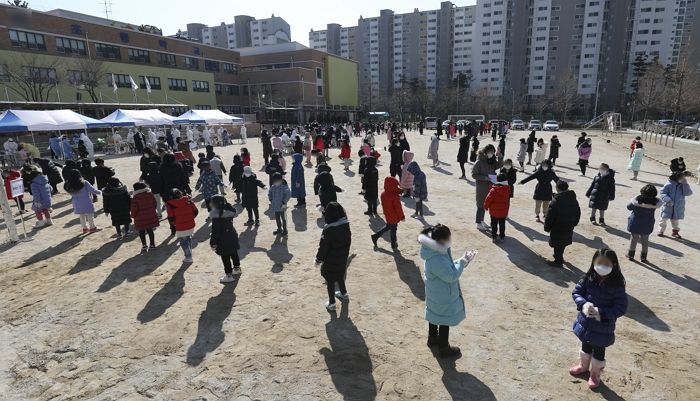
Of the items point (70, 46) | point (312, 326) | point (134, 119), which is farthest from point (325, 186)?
point (70, 46)

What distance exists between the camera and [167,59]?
5156 cm

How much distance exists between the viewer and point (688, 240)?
800cm

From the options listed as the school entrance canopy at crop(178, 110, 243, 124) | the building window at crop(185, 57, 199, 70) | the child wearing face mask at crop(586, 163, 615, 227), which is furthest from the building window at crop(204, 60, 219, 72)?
the child wearing face mask at crop(586, 163, 615, 227)

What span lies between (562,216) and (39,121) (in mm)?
23028

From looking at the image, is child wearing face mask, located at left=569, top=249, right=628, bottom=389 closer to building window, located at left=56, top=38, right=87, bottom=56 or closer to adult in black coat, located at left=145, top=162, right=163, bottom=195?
adult in black coat, located at left=145, top=162, right=163, bottom=195

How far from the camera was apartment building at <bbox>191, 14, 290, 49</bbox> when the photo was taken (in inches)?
4521

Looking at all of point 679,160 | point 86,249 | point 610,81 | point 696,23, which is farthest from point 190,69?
point 696,23

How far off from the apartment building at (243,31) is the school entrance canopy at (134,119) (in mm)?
94210

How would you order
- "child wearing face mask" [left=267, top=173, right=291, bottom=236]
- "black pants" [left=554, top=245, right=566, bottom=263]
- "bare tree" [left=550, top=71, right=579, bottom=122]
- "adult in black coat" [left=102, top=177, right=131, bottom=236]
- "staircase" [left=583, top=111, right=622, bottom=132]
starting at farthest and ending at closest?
1. "bare tree" [left=550, top=71, right=579, bottom=122]
2. "staircase" [left=583, top=111, right=622, bottom=132]
3. "child wearing face mask" [left=267, top=173, right=291, bottom=236]
4. "adult in black coat" [left=102, top=177, right=131, bottom=236]
5. "black pants" [left=554, top=245, right=566, bottom=263]

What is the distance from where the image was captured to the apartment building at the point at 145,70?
36594mm

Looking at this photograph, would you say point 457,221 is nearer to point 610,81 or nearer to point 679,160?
point 679,160

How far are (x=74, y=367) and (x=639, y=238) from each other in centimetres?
889

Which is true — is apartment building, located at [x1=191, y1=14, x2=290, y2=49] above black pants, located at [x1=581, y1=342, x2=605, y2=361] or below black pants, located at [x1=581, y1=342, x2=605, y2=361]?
above

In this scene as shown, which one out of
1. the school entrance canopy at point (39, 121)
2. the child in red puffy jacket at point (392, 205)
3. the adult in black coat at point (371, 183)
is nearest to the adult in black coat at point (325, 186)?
the adult in black coat at point (371, 183)
